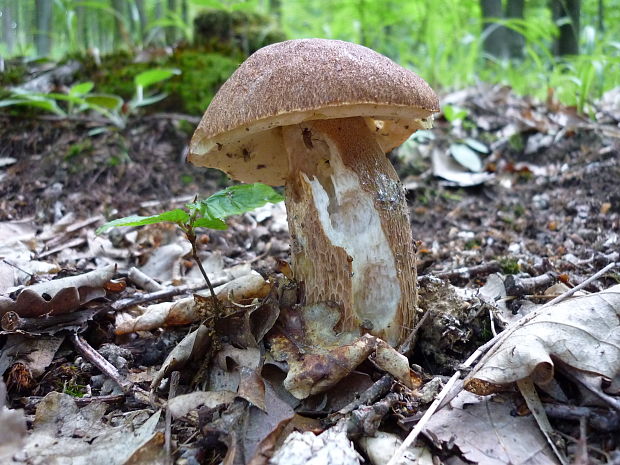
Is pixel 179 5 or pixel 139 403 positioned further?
pixel 179 5

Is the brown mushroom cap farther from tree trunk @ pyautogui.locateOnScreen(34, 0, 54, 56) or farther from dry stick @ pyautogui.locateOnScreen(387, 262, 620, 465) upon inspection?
tree trunk @ pyautogui.locateOnScreen(34, 0, 54, 56)

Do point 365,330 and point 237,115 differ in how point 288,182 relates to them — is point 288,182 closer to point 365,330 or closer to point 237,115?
point 237,115

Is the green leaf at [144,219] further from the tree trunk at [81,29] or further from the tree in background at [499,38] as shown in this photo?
the tree in background at [499,38]

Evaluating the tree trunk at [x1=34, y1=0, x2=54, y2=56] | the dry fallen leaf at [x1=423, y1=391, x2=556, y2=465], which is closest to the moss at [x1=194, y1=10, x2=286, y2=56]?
the tree trunk at [x1=34, y1=0, x2=54, y2=56]

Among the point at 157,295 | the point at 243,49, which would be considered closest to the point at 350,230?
the point at 157,295

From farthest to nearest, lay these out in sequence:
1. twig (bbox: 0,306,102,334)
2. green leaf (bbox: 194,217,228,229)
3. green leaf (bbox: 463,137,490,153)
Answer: green leaf (bbox: 463,137,490,153) → twig (bbox: 0,306,102,334) → green leaf (bbox: 194,217,228,229)

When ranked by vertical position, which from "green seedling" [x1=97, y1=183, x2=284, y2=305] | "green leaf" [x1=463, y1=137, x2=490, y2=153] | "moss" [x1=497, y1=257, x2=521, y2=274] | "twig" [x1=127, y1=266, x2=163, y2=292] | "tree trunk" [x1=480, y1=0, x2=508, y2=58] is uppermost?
"tree trunk" [x1=480, y1=0, x2=508, y2=58]

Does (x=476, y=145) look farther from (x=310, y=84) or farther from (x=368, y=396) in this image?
(x=368, y=396)

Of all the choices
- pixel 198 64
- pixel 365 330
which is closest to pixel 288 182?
pixel 365 330
